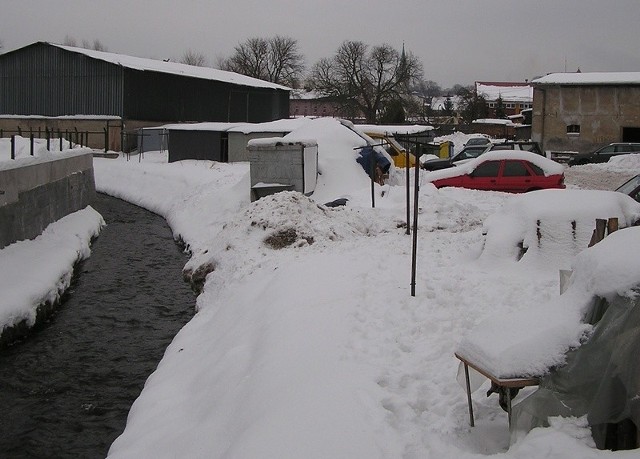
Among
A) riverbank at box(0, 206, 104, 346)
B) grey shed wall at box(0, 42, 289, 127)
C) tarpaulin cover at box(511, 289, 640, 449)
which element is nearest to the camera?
tarpaulin cover at box(511, 289, 640, 449)

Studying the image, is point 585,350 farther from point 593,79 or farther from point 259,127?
point 593,79

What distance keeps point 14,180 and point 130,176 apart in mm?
17613

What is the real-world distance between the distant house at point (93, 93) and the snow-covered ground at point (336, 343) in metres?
30.0

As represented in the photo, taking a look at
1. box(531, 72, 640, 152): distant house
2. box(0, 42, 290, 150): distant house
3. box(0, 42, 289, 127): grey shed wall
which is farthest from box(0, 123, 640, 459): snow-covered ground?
box(0, 42, 289, 127): grey shed wall

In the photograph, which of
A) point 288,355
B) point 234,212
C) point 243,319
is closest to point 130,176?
point 234,212

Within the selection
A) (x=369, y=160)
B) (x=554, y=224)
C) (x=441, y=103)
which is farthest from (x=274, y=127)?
(x=441, y=103)

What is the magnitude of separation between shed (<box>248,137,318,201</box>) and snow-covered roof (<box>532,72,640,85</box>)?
1117 inches

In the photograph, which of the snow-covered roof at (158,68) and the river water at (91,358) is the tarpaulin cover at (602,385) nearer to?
the river water at (91,358)

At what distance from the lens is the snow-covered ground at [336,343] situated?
534cm

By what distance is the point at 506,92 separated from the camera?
10719cm

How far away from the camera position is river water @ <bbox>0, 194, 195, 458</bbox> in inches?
317

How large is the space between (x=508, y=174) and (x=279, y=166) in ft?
21.2

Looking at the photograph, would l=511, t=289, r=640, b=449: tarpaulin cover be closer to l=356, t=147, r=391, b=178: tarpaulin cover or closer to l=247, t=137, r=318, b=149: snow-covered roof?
l=247, t=137, r=318, b=149: snow-covered roof

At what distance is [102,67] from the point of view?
44.5m
